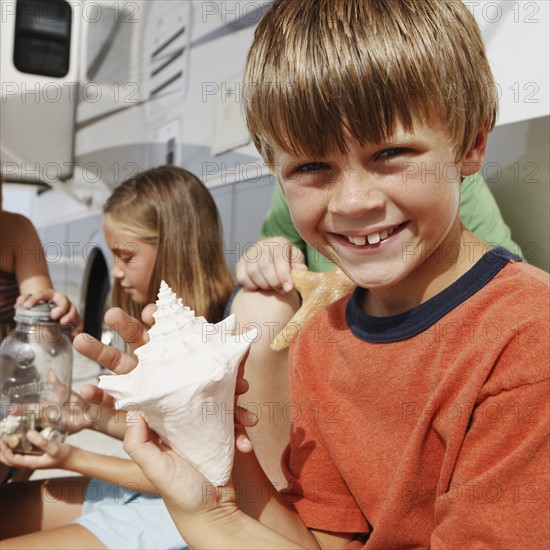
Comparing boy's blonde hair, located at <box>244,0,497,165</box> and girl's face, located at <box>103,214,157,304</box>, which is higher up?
boy's blonde hair, located at <box>244,0,497,165</box>

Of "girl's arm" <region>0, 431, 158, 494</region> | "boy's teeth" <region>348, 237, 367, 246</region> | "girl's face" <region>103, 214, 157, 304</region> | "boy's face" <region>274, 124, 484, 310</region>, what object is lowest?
"girl's arm" <region>0, 431, 158, 494</region>

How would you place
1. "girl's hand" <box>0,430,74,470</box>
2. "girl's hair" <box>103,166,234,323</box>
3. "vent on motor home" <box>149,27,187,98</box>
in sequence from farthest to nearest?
"vent on motor home" <box>149,27,187,98</box> → "girl's hair" <box>103,166,234,323</box> → "girl's hand" <box>0,430,74,470</box>

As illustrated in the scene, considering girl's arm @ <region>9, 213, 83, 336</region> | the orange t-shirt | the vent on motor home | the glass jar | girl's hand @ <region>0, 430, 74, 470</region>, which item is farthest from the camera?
the vent on motor home

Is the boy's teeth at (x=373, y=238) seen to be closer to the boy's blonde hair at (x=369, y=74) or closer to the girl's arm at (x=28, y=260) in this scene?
the boy's blonde hair at (x=369, y=74)

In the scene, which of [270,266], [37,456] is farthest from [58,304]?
[270,266]

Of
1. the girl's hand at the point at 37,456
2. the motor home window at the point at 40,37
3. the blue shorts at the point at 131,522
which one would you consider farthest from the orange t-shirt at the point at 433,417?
the motor home window at the point at 40,37

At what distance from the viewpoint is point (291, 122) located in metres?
1.04

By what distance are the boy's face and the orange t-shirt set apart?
12cm

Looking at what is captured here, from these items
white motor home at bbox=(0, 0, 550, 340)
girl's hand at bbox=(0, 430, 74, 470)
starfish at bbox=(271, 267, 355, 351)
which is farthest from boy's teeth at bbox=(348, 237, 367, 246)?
girl's hand at bbox=(0, 430, 74, 470)

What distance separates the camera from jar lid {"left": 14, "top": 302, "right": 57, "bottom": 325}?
213cm

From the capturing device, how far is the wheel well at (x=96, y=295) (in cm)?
573

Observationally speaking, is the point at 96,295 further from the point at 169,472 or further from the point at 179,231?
the point at 169,472

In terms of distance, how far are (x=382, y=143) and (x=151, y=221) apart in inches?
66.2

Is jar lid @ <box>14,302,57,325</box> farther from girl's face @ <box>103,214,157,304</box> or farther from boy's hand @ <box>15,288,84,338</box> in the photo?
girl's face @ <box>103,214,157,304</box>
